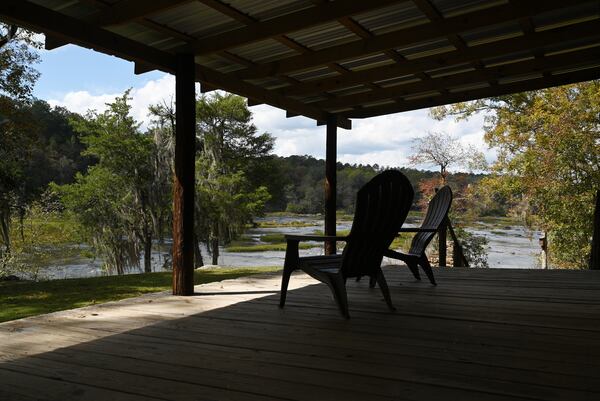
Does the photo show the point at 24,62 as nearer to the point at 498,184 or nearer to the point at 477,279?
the point at 477,279

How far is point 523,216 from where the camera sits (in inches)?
476

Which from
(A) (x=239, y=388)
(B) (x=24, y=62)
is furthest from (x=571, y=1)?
(B) (x=24, y=62)

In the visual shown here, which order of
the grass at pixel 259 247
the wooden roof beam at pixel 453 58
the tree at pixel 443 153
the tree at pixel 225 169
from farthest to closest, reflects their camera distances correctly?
the grass at pixel 259 247, the tree at pixel 225 169, the tree at pixel 443 153, the wooden roof beam at pixel 453 58

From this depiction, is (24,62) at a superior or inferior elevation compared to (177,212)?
superior

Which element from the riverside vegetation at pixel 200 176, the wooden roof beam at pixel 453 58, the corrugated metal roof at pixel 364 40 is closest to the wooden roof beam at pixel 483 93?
the corrugated metal roof at pixel 364 40

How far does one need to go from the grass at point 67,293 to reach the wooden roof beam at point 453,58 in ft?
11.6

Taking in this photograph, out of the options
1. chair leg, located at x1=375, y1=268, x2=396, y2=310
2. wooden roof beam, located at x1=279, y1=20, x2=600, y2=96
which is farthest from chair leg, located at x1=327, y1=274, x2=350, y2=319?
wooden roof beam, located at x1=279, y1=20, x2=600, y2=96

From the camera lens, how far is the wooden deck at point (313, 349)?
167 centimetres

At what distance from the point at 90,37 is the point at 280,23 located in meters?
1.46

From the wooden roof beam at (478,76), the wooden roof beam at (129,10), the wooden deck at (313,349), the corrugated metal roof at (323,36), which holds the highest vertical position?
the corrugated metal roof at (323,36)

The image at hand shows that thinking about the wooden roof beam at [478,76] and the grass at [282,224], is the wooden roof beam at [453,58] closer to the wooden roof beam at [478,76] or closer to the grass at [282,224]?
the wooden roof beam at [478,76]

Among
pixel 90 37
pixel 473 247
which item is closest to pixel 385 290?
pixel 90 37

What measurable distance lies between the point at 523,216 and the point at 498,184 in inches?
42.8

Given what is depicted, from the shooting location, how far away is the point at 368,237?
9.58 ft
